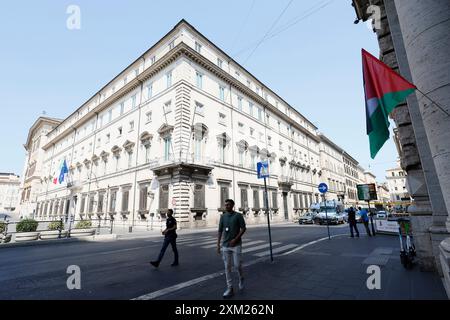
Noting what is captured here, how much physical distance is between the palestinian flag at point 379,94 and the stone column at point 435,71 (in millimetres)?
275

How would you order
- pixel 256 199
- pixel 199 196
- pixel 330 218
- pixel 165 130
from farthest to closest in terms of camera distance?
pixel 256 199 → pixel 330 218 → pixel 165 130 → pixel 199 196

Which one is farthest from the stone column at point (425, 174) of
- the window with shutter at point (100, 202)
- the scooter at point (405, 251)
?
the window with shutter at point (100, 202)

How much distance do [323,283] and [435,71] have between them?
14.1 feet

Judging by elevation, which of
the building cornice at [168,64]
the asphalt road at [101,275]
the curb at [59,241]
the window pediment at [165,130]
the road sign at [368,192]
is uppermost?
the building cornice at [168,64]

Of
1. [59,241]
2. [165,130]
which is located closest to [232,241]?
[59,241]

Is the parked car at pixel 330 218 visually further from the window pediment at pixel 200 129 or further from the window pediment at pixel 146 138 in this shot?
the window pediment at pixel 146 138

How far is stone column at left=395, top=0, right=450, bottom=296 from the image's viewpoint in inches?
125

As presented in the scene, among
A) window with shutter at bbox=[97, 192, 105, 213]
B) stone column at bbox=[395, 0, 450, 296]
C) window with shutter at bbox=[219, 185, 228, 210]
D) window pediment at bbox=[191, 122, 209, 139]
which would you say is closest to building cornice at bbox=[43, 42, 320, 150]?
window pediment at bbox=[191, 122, 209, 139]

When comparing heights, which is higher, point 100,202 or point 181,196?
point 100,202

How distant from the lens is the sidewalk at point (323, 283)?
3.95m

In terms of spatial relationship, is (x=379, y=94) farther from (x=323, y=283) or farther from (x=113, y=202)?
(x=113, y=202)

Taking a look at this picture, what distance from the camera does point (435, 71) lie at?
3.34m

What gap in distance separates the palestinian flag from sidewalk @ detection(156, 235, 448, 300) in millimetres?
2530
